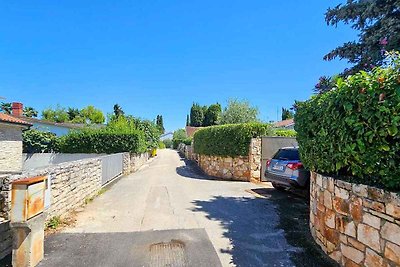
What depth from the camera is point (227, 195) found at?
8461mm

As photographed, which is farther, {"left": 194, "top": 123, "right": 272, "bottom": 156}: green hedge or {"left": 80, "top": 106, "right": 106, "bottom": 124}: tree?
{"left": 80, "top": 106, "right": 106, "bottom": 124}: tree

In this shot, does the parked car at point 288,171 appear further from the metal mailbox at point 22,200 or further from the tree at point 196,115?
the tree at point 196,115

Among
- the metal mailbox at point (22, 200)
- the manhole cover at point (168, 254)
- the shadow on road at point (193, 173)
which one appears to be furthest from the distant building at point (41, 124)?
the manhole cover at point (168, 254)

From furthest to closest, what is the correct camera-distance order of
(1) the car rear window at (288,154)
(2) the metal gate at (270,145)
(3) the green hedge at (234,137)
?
1. (3) the green hedge at (234,137)
2. (2) the metal gate at (270,145)
3. (1) the car rear window at (288,154)

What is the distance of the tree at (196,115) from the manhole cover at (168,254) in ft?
208

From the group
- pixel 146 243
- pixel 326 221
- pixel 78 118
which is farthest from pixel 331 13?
pixel 78 118

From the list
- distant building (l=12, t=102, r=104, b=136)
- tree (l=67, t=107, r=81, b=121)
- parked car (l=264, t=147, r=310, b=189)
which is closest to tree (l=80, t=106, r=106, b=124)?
tree (l=67, t=107, r=81, b=121)

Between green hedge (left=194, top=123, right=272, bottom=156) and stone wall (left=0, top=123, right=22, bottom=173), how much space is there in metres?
12.1

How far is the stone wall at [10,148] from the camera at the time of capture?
14.3 metres

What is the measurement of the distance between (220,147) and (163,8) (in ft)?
23.8

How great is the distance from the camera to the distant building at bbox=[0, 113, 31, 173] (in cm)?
1430

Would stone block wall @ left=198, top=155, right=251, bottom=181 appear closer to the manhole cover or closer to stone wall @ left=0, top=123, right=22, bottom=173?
the manhole cover

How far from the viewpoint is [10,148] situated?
14891 millimetres

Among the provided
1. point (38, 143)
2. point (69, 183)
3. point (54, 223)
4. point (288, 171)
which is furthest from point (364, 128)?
point (38, 143)
